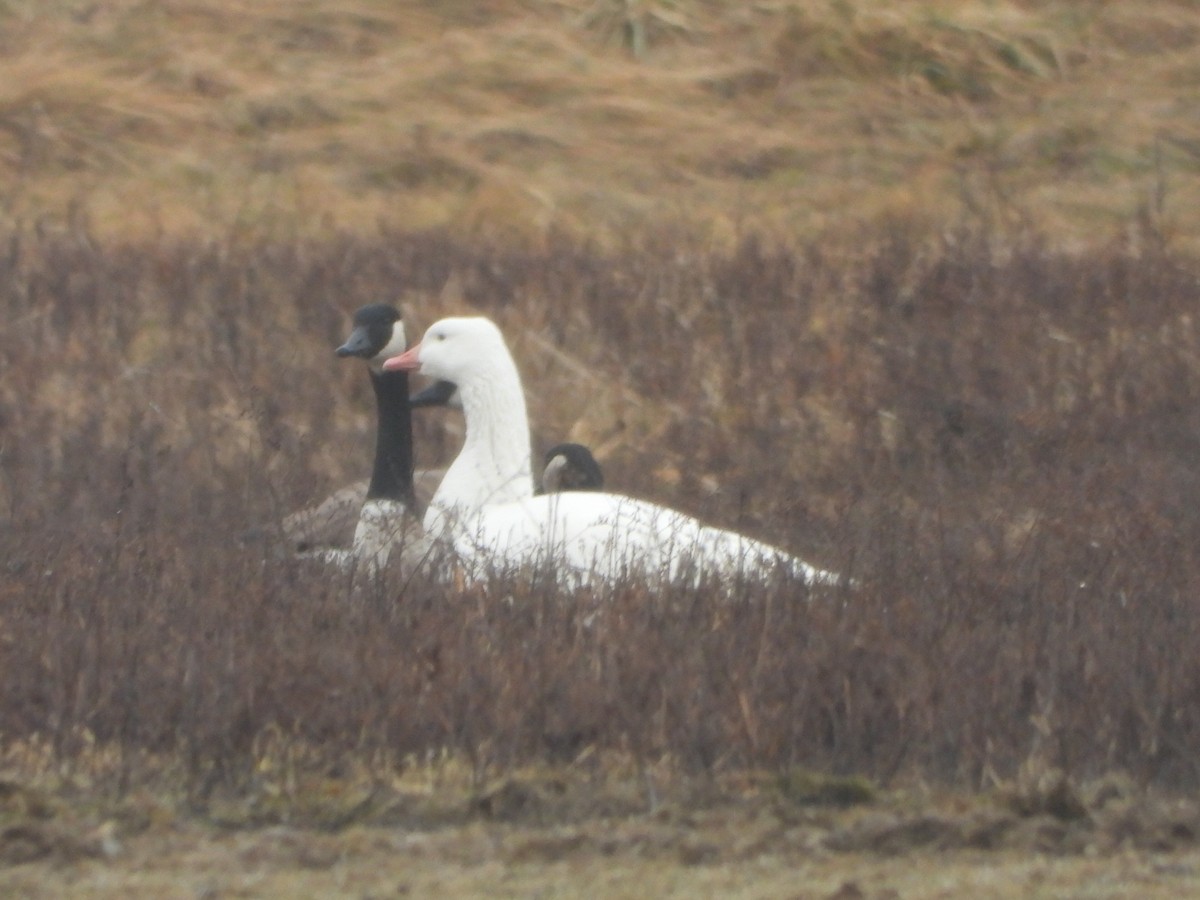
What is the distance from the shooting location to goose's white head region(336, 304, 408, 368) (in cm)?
1027

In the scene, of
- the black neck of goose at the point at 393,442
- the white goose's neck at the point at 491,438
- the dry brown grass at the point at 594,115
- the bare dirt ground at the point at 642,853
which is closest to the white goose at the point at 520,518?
the white goose's neck at the point at 491,438

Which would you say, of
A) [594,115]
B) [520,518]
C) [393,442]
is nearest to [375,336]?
[393,442]

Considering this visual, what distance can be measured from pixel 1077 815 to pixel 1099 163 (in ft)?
33.8

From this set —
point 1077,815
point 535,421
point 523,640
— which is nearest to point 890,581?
point 523,640

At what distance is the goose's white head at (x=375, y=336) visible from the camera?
404 inches

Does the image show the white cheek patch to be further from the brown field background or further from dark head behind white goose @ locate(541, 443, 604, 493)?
dark head behind white goose @ locate(541, 443, 604, 493)

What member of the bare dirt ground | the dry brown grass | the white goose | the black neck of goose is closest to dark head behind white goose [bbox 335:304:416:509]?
the black neck of goose

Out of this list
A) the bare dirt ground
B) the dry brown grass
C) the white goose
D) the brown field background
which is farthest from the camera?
the dry brown grass

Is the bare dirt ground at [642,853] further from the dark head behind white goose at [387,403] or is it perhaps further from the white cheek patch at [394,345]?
the white cheek patch at [394,345]

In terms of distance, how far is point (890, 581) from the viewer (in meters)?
6.77

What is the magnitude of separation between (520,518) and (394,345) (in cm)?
245

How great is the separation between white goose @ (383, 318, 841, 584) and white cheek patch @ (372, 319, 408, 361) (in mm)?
475

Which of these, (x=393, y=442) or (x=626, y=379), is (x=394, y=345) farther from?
(x=626, y=379)

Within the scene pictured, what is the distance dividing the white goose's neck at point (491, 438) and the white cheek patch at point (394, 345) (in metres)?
0.84
